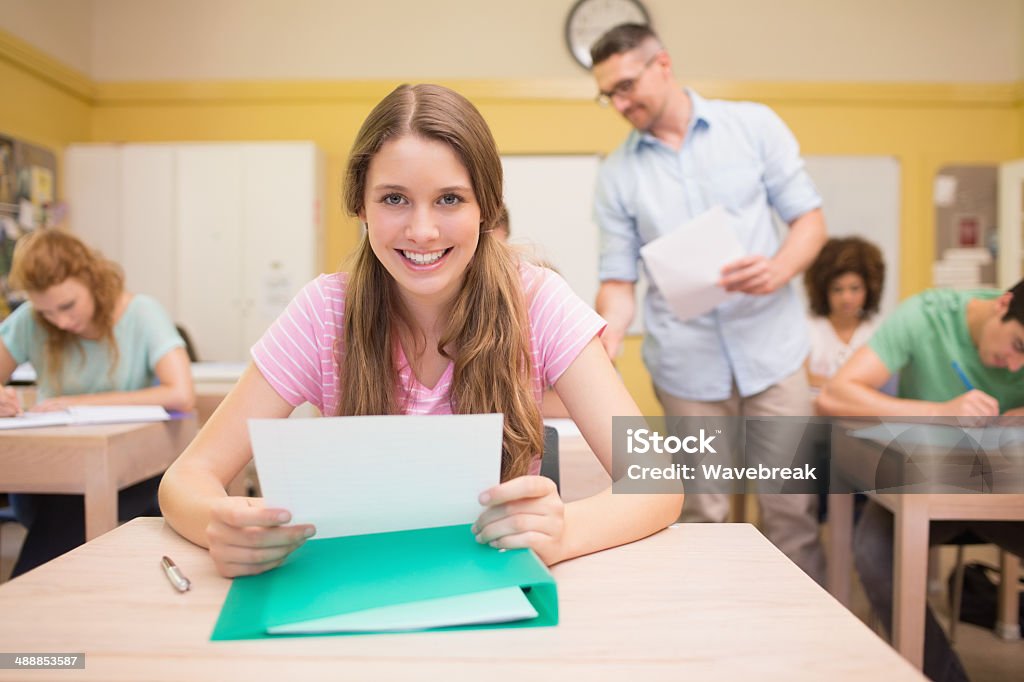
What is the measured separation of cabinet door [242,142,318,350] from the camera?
4.21m

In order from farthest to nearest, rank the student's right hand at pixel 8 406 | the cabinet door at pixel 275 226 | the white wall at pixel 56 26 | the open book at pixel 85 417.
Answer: the cabinet door at pixel 275 226 < the white wall at pixel 56 26 < the student's right hand at pixel 8 406 < the open book at pixel 85 417

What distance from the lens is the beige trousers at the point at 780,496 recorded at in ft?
7.04

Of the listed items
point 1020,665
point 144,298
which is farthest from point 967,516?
point 144,298

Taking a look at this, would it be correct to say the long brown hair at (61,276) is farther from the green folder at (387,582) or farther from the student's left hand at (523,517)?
the student's left hand at (523,517)

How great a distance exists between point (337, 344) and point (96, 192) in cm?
378

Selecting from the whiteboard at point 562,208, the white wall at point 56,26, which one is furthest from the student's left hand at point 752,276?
the white wall at point 56,26

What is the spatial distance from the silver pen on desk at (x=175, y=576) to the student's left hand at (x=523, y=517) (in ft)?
0.92

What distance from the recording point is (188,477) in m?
0.99

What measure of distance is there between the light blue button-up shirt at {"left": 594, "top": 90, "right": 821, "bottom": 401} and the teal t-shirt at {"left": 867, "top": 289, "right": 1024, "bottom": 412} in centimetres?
27

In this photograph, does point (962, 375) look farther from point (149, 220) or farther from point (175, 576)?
point (149, 220)

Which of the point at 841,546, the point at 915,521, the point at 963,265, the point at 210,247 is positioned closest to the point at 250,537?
the point at 915,521

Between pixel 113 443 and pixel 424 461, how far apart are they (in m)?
1.19

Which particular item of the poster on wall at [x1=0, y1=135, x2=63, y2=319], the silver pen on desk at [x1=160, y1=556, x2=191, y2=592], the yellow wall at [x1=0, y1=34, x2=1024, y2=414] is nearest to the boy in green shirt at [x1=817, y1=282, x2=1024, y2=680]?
the silver pen on desk at [x1=160, y1=556, x2=191, y2=592]

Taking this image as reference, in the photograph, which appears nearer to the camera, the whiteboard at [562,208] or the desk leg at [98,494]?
the desk leg at [98,494]
